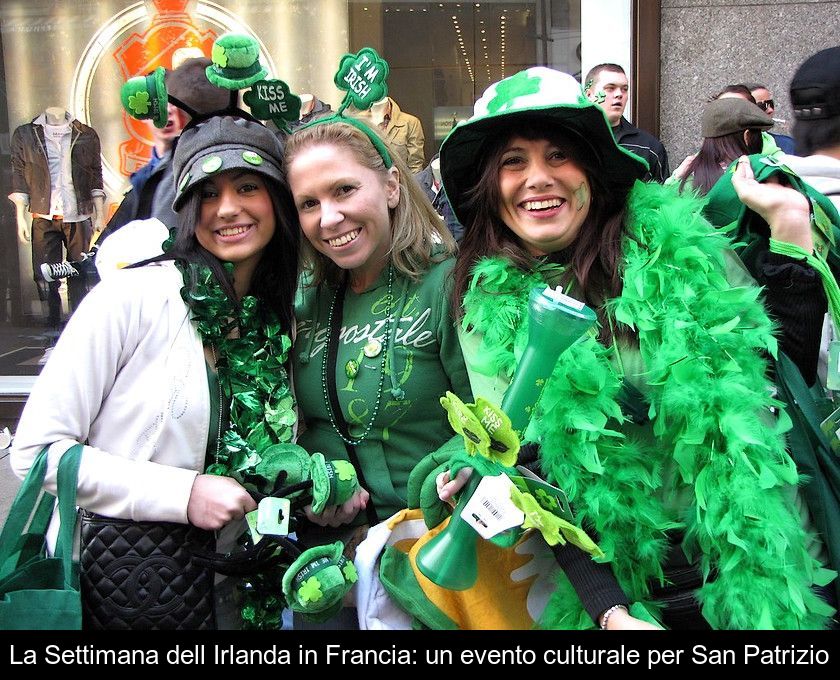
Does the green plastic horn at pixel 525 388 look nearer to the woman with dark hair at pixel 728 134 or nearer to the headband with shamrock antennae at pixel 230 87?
the headband with shamrock antennae at pixel 230 87

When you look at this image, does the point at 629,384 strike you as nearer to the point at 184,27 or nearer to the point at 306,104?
the point at 306,104

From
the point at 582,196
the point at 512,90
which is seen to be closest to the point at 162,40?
the point at 512,90

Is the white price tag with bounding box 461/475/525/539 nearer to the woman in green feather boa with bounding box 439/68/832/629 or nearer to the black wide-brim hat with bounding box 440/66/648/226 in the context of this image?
the woman in green feather boa with bounding box 439/68/832/629

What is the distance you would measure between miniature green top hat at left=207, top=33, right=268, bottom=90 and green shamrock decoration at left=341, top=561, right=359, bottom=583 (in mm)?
1160

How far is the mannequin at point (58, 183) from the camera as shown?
5.90 m

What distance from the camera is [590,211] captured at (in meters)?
1.82

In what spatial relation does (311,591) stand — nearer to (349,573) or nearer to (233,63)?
(349,573)

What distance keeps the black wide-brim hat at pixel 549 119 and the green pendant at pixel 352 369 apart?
54cm

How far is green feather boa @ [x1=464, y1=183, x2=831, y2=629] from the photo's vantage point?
4.92 feet

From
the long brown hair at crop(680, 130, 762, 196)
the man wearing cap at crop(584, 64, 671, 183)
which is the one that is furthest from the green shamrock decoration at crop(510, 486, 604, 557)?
the man wearing cap at crop(584, 64, 671, 183)

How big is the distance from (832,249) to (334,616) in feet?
4.54

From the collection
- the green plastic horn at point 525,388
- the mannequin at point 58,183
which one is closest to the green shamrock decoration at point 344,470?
the green plastic horn at point 525,388

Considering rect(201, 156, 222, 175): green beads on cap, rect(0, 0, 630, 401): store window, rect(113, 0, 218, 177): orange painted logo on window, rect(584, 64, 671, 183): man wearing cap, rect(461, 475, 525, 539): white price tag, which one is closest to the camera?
rect(461, 475, 525, 539): white price tag

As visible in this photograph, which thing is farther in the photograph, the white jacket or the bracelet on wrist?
the white jacket
